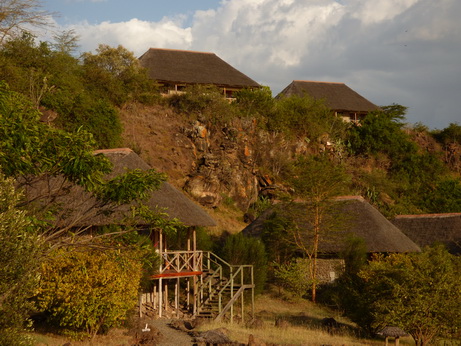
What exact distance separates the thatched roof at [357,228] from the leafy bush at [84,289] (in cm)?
1483

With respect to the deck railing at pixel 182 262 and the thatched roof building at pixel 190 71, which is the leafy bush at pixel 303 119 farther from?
the deck railing at pixel 182 262

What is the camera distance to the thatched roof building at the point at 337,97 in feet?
180

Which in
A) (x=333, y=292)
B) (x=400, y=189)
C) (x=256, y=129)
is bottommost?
(x=333, y=292)

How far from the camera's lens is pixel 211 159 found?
40.1m

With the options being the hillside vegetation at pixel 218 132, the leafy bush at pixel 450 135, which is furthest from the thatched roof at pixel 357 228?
the leafy bush at pixel 450 135

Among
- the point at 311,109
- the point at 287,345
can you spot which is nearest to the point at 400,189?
the point at 311,109

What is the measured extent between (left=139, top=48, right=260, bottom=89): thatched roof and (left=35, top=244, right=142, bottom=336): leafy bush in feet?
96.3

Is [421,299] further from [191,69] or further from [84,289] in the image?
[191,69]

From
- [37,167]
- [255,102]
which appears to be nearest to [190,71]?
[255,102]

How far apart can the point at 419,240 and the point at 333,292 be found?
32.6ft

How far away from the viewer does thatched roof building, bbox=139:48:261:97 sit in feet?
152

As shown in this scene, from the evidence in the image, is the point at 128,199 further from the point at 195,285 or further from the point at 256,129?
the point at 256,129

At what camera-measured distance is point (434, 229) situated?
3653 cm

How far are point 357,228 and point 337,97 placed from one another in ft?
87.7
